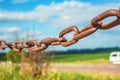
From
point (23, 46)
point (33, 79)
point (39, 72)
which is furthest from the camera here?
point (39, 72)

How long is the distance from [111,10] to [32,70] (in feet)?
37.7

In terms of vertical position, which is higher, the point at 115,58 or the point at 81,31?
the point at 81,31

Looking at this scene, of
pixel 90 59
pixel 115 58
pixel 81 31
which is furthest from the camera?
pixel 90 59

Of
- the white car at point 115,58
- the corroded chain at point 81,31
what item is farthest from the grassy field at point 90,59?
the corroded chain at point 81,31

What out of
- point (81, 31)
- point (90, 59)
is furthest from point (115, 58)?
point (81, 31)

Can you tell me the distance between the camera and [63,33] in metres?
1.28

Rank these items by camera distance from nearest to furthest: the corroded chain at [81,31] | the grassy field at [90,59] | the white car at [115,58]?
the corroded chain at [81,31] → the white car at [115,58] → the grassy field at [90,59]

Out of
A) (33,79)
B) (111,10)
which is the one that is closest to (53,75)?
(33,79)

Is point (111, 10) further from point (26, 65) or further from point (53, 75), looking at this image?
point (26, 65)

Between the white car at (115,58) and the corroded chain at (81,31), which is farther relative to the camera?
the white car at (115,58)

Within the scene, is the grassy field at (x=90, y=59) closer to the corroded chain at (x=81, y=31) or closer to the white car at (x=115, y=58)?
the white car at (x=115, y=58)

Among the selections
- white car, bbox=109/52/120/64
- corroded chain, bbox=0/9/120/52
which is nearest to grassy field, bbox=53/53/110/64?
white car, bbox=109/52/120/64

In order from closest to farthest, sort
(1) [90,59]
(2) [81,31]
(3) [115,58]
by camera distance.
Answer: (2) [81,31] → (3) [115,58] → (1) [90,59]

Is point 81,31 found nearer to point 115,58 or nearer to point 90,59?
point 115,58
